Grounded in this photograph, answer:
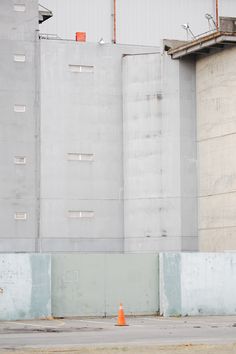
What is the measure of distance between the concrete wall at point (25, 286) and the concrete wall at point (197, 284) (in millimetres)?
4658

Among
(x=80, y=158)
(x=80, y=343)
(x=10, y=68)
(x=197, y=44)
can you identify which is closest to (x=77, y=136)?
(x=80, y=158)

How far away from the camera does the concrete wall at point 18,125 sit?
5403 cm

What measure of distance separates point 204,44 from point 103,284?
2007cm

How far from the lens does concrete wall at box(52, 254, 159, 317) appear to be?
36.5 metres

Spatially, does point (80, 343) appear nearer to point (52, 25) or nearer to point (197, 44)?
point (197, 44)

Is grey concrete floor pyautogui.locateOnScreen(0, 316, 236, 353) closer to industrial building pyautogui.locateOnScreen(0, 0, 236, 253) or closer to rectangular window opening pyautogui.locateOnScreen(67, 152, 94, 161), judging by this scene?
industrial building pyautogui.locateOnScreen(0, 0, 236, 253)

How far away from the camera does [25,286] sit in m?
35.8

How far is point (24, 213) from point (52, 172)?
298cm

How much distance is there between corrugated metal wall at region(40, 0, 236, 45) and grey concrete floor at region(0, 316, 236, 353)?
28.3 metres

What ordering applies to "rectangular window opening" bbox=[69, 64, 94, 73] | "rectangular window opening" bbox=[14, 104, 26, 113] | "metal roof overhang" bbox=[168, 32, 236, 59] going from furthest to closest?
"rectangular window opening" bbox=[69, 64, 94, 73] → "rectangular window opening" bbox=[14, 104, 26, 113] → "metal roof overhang" bbox=[168, 32, 236, 59]

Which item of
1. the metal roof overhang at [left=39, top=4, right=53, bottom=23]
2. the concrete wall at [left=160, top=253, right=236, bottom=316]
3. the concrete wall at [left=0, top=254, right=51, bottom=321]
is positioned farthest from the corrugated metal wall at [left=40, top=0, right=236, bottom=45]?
the concrete wall at [left=0, top=254, right=51, bottom=321]

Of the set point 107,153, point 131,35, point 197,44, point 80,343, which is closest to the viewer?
point 80,343

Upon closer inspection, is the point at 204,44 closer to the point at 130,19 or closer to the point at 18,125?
the point at 130,19

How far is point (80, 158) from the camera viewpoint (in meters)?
55.8
